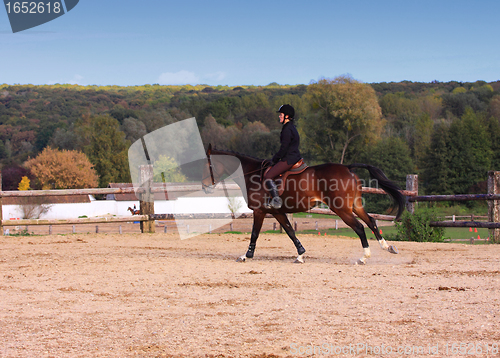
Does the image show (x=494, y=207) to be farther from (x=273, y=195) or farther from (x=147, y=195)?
(x=147, y=195)

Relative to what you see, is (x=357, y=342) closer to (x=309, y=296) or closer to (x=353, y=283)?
(x=309, y=296)

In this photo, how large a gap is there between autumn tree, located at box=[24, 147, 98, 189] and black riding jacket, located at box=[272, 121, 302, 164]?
57346mm

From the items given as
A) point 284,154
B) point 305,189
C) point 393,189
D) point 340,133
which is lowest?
point 393,189

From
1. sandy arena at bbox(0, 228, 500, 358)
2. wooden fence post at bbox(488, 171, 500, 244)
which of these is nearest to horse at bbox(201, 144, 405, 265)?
sandy arena at bbox(0, 228, 500, 358)

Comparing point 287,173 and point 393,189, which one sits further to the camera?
point 393,189

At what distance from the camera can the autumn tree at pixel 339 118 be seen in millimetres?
52812

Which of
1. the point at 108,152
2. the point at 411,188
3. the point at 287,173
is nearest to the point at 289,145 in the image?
the point at 287,173

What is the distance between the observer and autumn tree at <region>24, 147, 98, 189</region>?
6084 centimetres

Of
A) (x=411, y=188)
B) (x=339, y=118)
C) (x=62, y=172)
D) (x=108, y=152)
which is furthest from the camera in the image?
(x=108, y=152)

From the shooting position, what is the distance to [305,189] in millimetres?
7684

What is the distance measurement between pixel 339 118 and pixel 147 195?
1736 inches

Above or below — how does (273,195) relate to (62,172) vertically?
above

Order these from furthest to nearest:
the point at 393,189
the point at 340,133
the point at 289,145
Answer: the point at 340,133 → the point at 393,189 → the point at 289,145

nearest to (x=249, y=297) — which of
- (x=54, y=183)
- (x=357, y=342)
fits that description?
(x=357, y=342)
